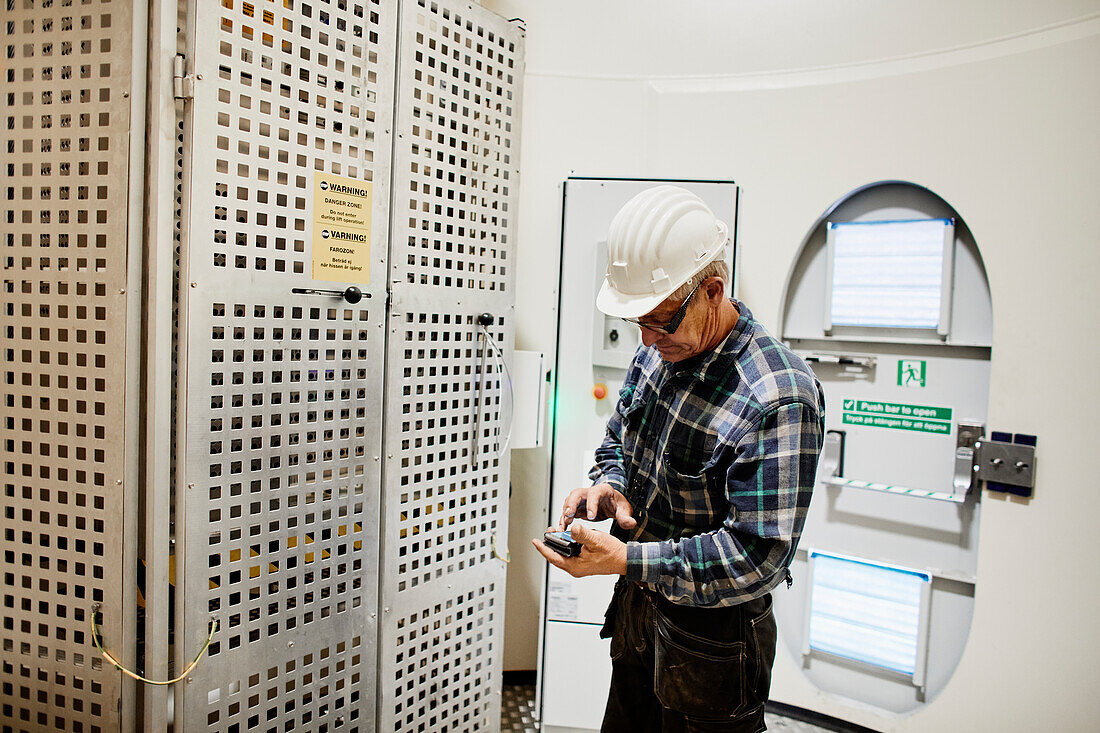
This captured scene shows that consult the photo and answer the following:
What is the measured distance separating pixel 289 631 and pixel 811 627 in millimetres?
2119

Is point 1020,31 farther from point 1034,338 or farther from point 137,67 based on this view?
point 137,67

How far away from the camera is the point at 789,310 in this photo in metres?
2.69

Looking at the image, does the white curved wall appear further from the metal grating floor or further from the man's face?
the man's face

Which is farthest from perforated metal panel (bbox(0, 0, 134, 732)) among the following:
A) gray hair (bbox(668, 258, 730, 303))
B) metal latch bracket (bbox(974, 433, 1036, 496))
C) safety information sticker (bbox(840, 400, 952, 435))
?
metal latch bracket (bbox(974, 433, 1036, 496))

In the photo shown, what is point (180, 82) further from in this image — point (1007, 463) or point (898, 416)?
point (1007, 463)

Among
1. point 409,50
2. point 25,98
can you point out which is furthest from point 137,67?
point 409,50

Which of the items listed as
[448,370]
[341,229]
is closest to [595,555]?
[448,370]

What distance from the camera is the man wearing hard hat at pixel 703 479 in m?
1.15

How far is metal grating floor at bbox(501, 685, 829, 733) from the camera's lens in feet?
8.04

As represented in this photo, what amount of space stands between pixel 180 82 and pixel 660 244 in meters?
1.05

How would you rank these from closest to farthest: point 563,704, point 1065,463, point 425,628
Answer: point 425,628
point 1065,463
point 563,704

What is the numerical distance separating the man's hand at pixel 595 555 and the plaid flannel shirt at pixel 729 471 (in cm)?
3

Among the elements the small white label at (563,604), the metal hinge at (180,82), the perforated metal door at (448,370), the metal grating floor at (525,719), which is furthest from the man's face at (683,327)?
the metal grating floor at (525,719)

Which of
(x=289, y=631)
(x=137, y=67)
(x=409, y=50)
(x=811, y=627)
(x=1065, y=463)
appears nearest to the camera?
(x=137, y=67)
